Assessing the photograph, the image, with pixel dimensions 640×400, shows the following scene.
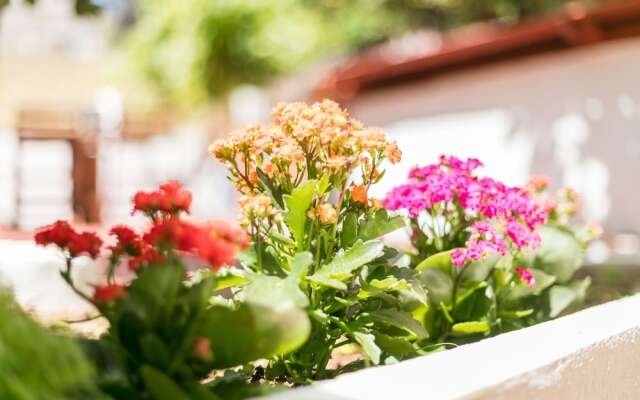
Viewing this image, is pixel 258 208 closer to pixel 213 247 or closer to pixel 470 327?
pixel 213 247

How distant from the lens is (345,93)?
11414 millimetres

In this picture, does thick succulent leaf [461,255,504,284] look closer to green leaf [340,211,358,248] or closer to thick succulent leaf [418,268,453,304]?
thick succulent leaf [418,268,453,304]

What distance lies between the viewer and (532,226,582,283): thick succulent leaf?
3.26 metres

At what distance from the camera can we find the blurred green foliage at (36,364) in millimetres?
1333

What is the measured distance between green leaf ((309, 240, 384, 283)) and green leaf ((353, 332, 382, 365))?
168mm

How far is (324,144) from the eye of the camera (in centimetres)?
227

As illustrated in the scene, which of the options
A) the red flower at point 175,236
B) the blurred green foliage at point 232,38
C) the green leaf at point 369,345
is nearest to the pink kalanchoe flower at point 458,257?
the green leaf at point 369,345

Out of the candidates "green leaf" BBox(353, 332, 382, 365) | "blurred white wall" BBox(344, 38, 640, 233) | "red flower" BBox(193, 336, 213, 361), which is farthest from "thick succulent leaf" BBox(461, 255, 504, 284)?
"blurred white wall" BBox(344, 38, 640, 233)

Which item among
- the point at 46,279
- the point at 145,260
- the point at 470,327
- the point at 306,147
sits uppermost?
the point at 306,147

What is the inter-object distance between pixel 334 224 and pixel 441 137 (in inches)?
325

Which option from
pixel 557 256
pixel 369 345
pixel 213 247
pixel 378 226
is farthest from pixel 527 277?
pixel 213 247

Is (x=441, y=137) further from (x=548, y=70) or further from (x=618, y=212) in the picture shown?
(x=618, y=212)

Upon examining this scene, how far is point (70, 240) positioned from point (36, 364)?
23.5 inches

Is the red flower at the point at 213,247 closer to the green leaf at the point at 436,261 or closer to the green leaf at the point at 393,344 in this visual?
the green leaf at the point at 393,344
